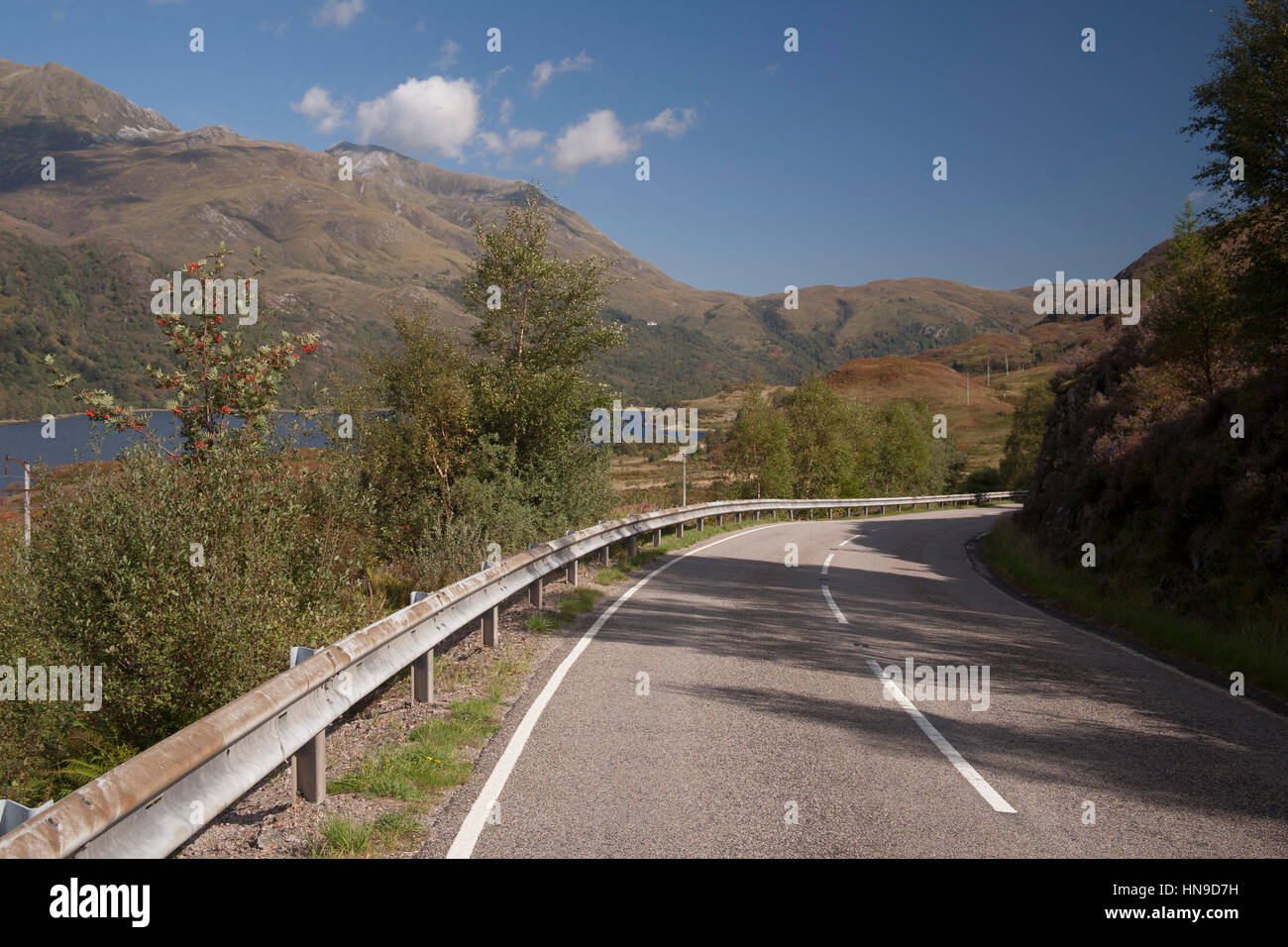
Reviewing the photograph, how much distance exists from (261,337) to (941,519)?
37.4 metres

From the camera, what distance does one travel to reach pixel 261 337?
11.0 meters

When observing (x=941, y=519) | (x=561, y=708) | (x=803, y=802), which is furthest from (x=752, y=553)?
(x=941, y=519)

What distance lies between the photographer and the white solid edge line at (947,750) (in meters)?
4.54

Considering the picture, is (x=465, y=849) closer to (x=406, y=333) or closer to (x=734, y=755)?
(x=734, y=755)

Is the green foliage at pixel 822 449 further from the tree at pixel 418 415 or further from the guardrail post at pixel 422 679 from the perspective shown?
the guardrail post at pixel 422 679

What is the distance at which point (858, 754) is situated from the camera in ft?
17.6

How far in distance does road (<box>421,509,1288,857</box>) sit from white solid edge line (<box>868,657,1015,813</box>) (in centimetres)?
2

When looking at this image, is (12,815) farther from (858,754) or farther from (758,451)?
(758,451)

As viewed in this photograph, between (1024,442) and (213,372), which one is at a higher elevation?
(1024,442)

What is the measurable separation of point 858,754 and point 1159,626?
7.36 meters

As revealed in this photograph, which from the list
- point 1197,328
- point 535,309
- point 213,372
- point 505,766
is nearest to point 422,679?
point 505,766

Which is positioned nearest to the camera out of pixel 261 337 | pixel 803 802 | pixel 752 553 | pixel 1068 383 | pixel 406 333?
pixel 803 802

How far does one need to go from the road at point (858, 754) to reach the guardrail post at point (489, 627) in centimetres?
85

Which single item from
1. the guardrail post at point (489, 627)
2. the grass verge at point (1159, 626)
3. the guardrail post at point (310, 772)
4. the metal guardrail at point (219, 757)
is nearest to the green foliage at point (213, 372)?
the guardrail post at point (489, 627)
